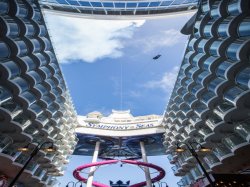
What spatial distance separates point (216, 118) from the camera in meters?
29.7

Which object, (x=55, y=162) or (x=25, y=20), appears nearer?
(x=25, y=20)

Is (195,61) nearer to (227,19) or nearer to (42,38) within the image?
(227,19)

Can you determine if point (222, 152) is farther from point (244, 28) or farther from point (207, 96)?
point (244, 28)

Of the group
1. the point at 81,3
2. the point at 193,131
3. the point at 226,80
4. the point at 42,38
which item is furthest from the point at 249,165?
the point at 81,3

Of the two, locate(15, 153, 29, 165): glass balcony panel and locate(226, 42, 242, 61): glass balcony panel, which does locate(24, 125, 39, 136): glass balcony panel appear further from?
locate(226, 42, 242, 61): glass balcony panel

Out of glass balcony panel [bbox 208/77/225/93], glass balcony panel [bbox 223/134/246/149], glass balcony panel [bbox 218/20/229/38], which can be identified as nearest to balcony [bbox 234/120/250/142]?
glass balcony panel [bbox 223/134/246/149]

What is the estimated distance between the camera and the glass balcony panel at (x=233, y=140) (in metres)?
26.7

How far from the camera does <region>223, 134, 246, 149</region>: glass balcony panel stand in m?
26.7

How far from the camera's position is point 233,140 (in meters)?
27.7

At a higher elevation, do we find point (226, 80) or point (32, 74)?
point (32, 74)

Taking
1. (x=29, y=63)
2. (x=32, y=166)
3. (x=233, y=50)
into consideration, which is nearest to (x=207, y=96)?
(x=233, y=50)

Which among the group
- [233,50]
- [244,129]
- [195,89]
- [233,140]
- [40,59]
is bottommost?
[244,129]

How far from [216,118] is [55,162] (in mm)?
31186

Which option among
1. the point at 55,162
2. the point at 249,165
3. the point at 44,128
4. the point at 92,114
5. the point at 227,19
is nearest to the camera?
the point at 227,19
